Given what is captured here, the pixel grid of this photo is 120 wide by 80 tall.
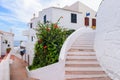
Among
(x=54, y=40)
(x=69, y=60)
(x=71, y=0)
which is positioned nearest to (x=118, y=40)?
(x=69, y=60)

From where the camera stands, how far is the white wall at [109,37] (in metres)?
4.91

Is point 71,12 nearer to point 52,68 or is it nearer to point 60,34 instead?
point 60,34

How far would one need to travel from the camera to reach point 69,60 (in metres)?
6.28

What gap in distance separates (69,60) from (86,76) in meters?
1.02

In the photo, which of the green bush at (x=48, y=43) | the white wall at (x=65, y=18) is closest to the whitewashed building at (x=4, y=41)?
the white wall at (x=65, y=18)

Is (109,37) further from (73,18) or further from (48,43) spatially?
(73,18)

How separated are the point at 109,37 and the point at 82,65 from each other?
4.89 ft

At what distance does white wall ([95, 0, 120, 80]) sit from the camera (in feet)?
16.1

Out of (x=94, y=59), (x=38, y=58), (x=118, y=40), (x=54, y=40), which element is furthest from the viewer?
(x=38, y=58)

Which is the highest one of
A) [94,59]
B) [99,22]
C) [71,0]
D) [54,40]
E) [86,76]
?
[71,0]

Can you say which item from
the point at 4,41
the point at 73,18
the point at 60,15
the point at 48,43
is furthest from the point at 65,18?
the point at 4,41

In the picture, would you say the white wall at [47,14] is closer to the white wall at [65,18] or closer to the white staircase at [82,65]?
the white wall at [65,18]

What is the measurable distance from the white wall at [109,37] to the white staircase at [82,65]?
0.30 meters

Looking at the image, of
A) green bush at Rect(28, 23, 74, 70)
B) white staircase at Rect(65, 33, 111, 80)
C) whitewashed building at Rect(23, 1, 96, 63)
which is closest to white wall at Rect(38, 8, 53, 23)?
whitewashed building at Rect(23, 1, 96, 63)
